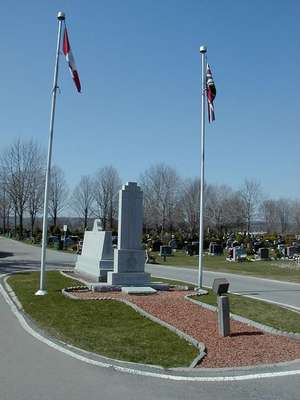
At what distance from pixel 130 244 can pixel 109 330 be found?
7.40 metres

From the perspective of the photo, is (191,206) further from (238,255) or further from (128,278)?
(128,278)

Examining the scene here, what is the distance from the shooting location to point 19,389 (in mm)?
5938

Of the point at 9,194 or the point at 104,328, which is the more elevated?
the point at 9,194

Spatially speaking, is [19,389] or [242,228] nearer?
[19,389]

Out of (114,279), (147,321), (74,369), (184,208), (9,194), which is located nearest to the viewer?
(74,369)

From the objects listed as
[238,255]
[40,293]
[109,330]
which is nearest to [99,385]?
[109,330]

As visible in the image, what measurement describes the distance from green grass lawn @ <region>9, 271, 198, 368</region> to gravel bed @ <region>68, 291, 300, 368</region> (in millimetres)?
385

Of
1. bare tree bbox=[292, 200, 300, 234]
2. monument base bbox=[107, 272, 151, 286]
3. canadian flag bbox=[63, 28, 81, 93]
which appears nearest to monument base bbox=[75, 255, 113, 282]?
monument base bbox=[107, 272, 151, 286]

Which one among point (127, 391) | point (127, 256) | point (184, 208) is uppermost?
point (184, 208)

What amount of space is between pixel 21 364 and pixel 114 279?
8794 mm

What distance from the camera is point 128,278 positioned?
16.1m

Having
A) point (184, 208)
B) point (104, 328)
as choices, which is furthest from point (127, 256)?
point (184, 208)

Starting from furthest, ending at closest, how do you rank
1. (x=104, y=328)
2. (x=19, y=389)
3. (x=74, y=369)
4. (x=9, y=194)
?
(x=9, y=194), (x=104, y=328), (x=74, y=369), (x=19, y=389)

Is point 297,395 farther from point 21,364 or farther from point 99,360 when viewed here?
point 21,364
